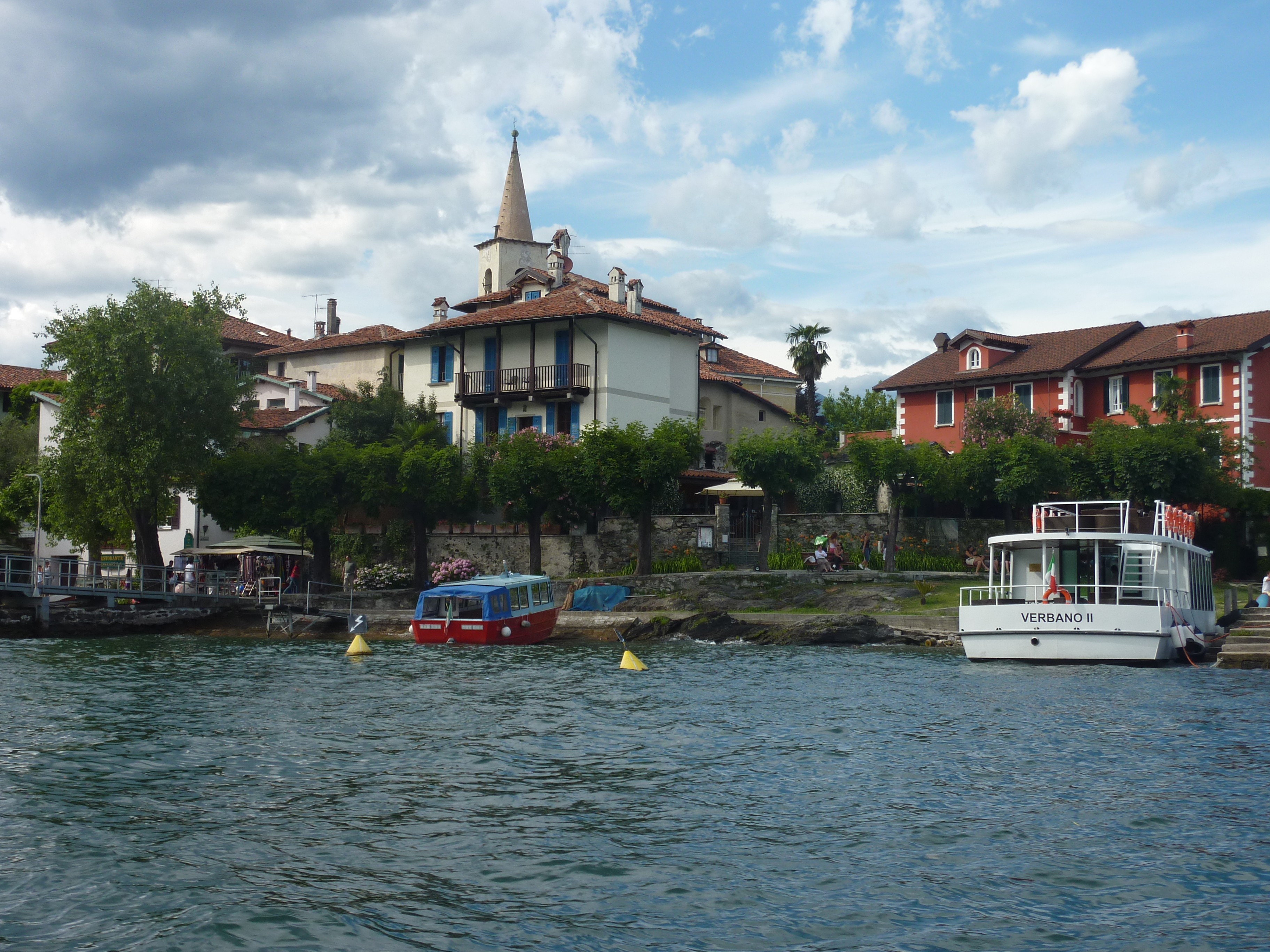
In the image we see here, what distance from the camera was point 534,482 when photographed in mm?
40062

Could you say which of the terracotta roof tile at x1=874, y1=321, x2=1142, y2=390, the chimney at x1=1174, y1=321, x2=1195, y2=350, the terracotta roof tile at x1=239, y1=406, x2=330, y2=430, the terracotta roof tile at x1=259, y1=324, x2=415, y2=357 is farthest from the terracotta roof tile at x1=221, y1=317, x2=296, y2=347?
the chimney at x1=1174, y1=321, x2=1195, y2=350

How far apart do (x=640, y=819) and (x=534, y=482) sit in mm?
28772

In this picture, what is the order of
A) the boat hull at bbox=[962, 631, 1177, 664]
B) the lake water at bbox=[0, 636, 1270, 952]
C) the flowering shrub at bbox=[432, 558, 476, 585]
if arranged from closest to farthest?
the lake water at bbox=[0, 636, 1270, 952] < the boat hull at bbox=[962, 631, 1177, 664] < the flowering shrub at bbox=[432, 558, 476, 585]

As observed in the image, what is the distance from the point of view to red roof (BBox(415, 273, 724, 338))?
47562 mm

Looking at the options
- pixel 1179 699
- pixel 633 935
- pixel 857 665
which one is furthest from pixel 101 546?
pixel 633 935

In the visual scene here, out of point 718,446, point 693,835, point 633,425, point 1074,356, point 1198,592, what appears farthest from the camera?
point 718,446

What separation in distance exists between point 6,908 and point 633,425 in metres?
32.2

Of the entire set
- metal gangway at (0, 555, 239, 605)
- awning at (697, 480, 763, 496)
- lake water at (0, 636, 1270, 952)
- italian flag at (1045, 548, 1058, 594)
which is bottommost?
lake water at (0, 636, 1270, 952)

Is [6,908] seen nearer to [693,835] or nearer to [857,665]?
[693,835]

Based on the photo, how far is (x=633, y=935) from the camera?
27.4 feet

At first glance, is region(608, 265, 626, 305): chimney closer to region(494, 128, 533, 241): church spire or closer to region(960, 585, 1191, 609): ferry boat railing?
region(494, 128, 533, 241): church spire

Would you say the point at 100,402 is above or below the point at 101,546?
above

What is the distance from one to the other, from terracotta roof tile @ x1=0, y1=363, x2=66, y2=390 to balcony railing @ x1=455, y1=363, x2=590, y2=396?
88.0ft

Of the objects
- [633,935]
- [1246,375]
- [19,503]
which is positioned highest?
[1246,375]
